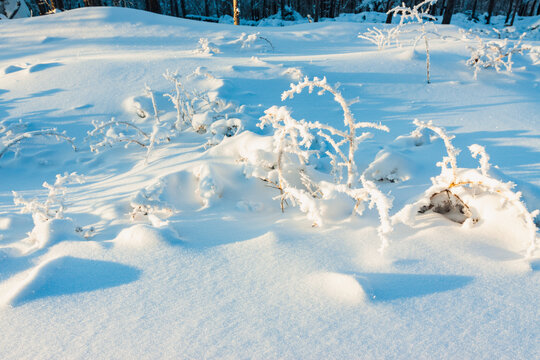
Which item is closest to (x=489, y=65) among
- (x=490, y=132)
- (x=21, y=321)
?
(x=490, y=132)

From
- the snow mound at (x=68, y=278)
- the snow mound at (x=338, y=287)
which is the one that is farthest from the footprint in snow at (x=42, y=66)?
the snow mound at (x=338, y=287)

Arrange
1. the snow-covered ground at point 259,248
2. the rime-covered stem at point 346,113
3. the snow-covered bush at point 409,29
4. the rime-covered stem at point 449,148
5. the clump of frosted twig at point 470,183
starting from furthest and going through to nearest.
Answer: the snow-covered bush at point 409,29 < the rime-covered stem at point 346,113 < the rime-covered stem at point 449,148 < the clump of frosted twig at point 470,183 < the snow-covered ground at point 259,248

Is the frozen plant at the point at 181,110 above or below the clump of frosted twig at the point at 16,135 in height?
above

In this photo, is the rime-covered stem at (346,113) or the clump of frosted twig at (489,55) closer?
the rime-covered stem at (346,113)

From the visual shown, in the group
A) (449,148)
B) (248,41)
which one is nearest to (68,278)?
(449,148)

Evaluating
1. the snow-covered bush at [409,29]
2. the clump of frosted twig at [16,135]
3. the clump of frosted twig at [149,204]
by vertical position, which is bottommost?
the clump of frosted twig at [16,135]

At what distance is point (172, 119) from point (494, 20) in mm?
36426

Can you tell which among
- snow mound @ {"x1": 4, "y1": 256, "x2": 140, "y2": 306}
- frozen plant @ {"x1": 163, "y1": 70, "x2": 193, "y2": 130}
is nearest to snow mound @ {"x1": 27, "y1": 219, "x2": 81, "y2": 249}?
snow mound @ {"x1": 4, "y1": 256, "x2": 140, "y2": 306}

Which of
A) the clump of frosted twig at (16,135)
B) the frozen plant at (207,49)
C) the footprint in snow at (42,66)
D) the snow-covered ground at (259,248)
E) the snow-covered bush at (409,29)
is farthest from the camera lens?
the frozen plant at (207,49)

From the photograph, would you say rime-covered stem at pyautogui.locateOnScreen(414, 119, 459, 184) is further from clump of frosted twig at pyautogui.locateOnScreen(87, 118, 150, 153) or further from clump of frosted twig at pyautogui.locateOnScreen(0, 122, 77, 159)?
clump of frosted twig at pyautogui.locateOnScreen(0, 122, 77, 159)

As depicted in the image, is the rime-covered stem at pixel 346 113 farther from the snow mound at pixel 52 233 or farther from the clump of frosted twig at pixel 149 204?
the snow mound at pixel 52 233

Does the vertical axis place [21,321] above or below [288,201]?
above

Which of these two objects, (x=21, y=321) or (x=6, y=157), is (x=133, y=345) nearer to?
(x=21, y=321)

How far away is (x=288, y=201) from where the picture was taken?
2031 mm
